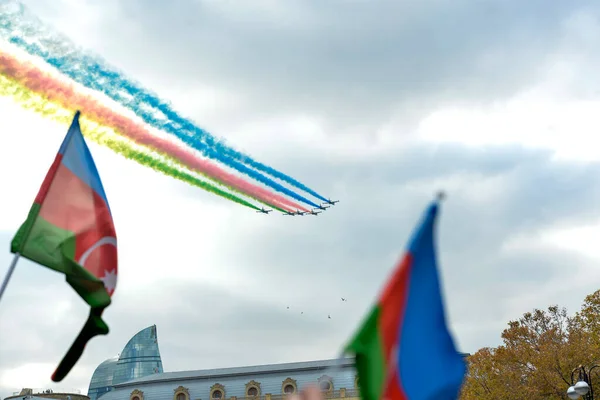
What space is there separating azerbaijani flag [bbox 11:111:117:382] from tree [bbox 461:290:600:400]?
167 ft

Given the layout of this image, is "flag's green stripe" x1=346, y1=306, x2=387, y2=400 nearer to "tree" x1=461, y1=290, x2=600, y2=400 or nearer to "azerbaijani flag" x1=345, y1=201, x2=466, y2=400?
"azerbaijani flag" x1=345, y1=201, x2=466, y2=400

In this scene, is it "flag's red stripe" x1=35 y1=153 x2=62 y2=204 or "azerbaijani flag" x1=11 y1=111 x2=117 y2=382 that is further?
"flag's red stripe" x1=35 y1=153 x2=62 y2=204

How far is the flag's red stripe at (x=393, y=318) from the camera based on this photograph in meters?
11.8

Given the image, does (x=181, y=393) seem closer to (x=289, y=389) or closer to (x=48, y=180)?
(x=289, y=389)

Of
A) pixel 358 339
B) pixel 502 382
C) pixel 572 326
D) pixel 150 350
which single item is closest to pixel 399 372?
pixel 358 339

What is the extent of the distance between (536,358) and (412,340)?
56848 millimetres

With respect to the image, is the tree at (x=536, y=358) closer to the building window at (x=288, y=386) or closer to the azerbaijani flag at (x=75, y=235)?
the building window at (x=288, y=386)

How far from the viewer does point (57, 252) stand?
16359mm

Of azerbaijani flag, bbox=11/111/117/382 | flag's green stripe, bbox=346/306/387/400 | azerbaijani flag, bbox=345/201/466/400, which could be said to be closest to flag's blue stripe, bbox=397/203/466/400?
azerbaijani flag, bbox=345/201/466/400

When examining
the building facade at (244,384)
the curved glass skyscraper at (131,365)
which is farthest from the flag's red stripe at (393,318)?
the curved glass skyscraper at (131,365)

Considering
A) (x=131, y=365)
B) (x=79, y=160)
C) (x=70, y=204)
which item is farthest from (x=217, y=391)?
(x=70, y=204)

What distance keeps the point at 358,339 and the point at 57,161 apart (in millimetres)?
8740

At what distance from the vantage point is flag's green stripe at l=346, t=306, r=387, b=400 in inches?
458

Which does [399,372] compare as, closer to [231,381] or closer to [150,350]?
[231,381]
